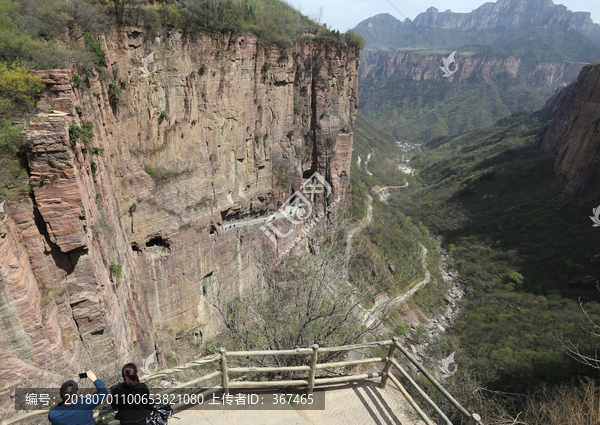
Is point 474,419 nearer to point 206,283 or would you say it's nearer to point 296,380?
Result: point 296,380

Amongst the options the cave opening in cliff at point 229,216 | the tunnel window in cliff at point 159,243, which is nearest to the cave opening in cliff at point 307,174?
the cave opening in cliff at point 229,216

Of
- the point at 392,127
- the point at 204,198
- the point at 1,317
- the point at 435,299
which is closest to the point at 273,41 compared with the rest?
the point at 204,198

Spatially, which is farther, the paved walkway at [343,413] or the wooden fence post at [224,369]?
the paved walkway at [343,413]

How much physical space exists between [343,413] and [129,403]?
3802 millimetres

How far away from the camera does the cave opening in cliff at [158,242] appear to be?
59.7 feet

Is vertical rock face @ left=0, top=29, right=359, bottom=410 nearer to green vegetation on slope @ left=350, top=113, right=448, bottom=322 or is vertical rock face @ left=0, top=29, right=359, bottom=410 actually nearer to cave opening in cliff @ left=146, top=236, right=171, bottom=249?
cave opening in cliff @ left=146, top=236, right=171, bottom=249

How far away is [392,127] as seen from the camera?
175 metres

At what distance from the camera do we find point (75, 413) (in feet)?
14.2

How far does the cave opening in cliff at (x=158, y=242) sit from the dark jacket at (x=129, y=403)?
14.7 meters

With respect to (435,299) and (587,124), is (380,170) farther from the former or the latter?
(435,299)

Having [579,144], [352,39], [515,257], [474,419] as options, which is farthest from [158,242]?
[579,144]

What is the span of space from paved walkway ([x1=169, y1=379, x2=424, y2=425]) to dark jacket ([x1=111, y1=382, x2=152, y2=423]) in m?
1.15

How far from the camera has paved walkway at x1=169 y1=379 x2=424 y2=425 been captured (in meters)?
5.67

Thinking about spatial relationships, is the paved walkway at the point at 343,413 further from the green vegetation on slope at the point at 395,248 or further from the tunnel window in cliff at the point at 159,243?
the green vegetation on slope at the point at 395,248
